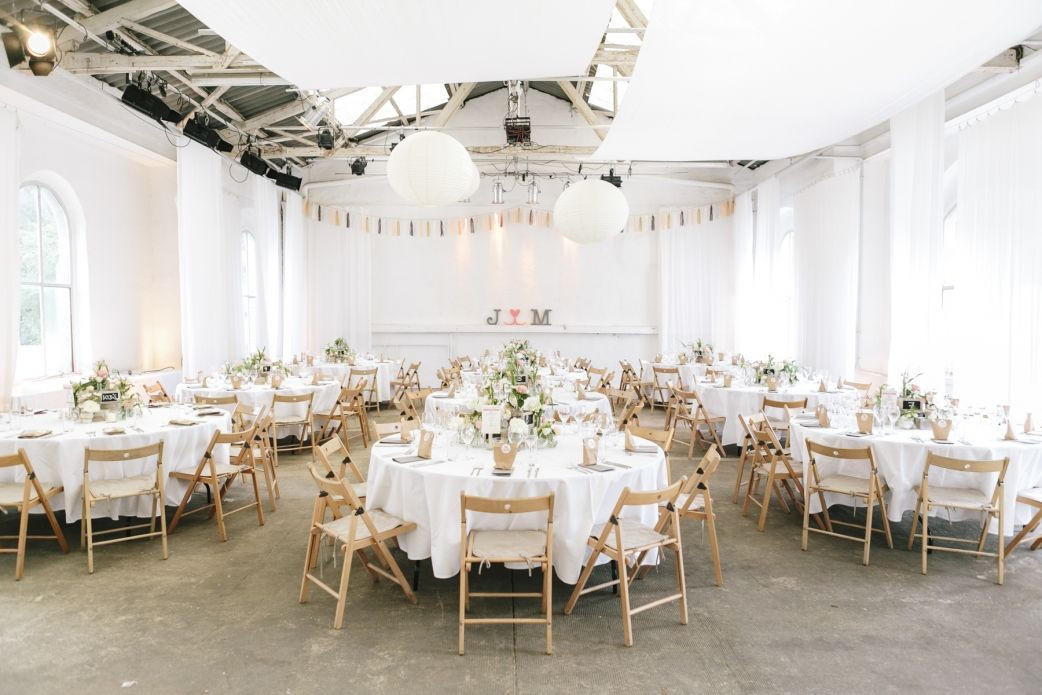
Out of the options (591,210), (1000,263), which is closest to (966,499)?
(1000,263)

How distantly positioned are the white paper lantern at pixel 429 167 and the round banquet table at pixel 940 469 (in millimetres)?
3375

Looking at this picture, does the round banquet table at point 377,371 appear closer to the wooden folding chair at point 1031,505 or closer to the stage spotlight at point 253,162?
the stage spotlight at point 253,162

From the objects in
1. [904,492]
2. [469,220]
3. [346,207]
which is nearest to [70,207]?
[346,207]

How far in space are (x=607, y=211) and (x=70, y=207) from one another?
670cm

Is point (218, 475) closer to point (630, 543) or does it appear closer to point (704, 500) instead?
point (630, 543)

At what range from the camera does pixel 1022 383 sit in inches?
239

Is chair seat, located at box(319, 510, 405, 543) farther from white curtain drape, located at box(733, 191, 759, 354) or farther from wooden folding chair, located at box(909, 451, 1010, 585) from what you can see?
white curtain drape, located at box(733, 191, 759, 354)

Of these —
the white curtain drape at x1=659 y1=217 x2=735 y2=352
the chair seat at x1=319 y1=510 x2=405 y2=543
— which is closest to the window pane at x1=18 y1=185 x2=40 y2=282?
the chair seat at x1=319 y1=510 x2=405 y2=543

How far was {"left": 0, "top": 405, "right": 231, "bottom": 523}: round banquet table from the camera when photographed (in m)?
4.72

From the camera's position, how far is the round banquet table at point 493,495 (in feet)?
12.2

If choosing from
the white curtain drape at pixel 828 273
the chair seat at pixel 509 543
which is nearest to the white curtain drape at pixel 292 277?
the white curtain drape at pixel 828 273

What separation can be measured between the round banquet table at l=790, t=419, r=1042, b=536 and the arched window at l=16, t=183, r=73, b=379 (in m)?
8.48

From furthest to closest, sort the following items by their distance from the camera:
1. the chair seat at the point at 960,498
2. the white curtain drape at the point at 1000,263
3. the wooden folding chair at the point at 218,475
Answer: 1. the white curtain drape at the point at 1000,263
2. the wooden folding chair at the point at 218,475
3. the chair seat at the point at 960,498

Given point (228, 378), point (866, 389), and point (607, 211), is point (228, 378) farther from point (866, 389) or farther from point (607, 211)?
point (866, 389)
